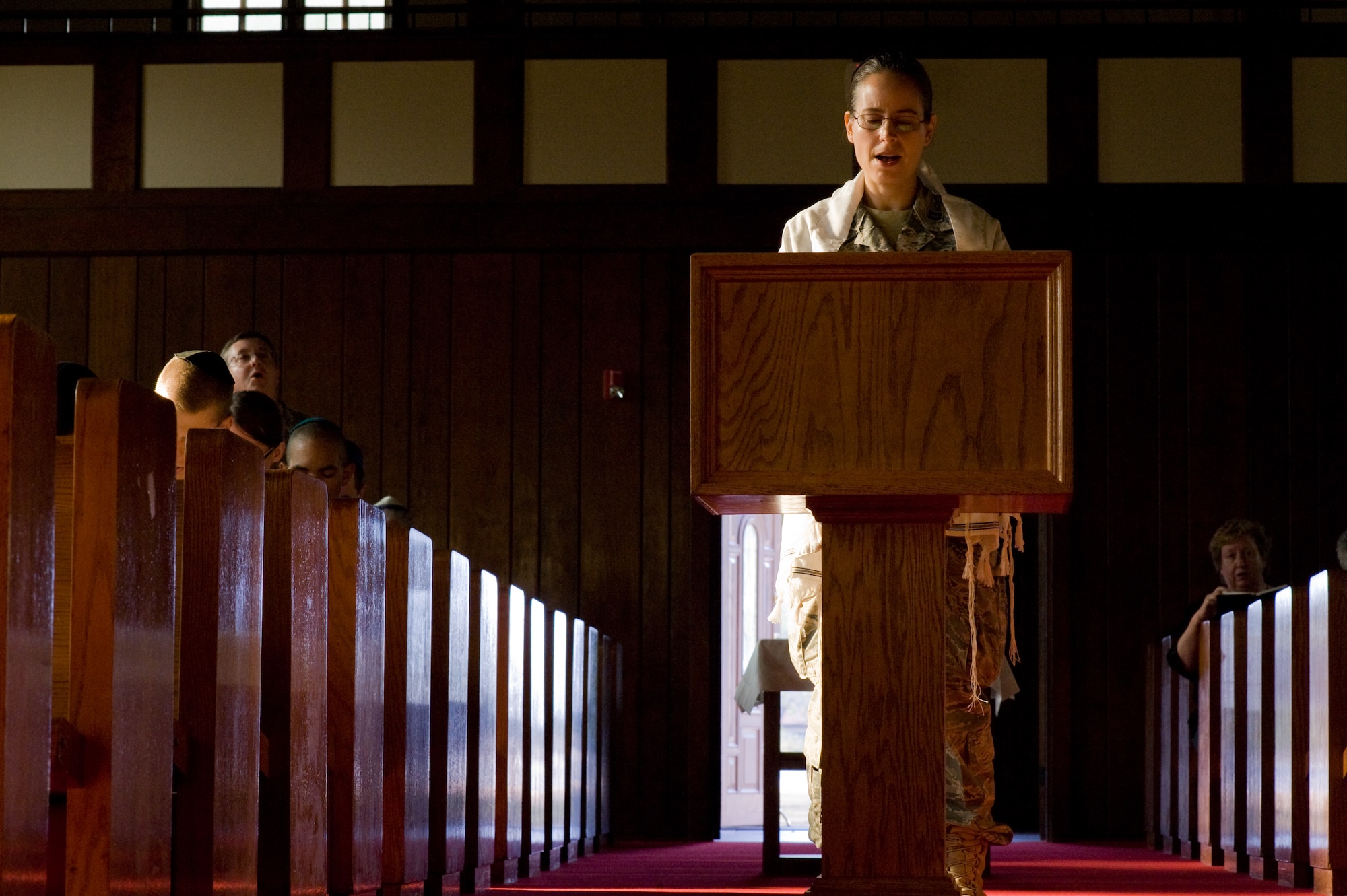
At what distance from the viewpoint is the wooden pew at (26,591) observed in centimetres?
146

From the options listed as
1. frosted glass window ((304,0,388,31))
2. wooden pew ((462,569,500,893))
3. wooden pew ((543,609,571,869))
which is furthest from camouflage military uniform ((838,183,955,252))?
frosted glass window ((304,0,388,31))

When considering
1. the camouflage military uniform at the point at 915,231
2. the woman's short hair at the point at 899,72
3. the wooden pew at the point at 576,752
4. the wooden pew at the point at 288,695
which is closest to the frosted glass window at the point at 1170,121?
the wooden pew at the point at 576,752

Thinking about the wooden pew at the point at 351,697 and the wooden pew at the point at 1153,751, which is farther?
the wooden pew at the point at 1153,751

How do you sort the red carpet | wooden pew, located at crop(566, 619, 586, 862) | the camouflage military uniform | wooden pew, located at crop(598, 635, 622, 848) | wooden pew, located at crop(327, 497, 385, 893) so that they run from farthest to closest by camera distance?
wooden pew, located at crop(598, 635, 622, 848), wooden pew, located at crop(566, 619, 586, 862), the red carpet, the camouflage military uniform, wooden pew, located at crop(327, 497, 385, 893)

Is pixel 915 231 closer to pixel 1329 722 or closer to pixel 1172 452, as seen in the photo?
pixel 1329 722

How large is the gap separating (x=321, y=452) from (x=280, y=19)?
3.85 metres

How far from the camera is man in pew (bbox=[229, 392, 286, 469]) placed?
138 inches

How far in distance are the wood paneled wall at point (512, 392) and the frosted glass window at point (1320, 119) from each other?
270 cm

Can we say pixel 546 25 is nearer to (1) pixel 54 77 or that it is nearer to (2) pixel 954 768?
(1) pixel 54 77

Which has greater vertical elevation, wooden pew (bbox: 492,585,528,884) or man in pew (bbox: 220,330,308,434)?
man in pew (bbox: 220,330,308,434)

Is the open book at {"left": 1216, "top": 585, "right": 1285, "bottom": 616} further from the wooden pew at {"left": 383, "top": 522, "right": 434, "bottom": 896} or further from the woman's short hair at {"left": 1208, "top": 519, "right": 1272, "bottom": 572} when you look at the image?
the wooden pew at {"left": 383, "top": 522, "right": 434, "bottom": 896}

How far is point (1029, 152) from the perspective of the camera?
7.26 meters

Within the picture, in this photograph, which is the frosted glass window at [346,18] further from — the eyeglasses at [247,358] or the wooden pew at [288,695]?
Result: the wooden pew at [288,695]

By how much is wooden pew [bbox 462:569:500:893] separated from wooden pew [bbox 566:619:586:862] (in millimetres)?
1433
